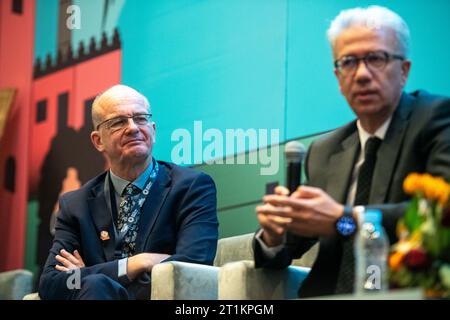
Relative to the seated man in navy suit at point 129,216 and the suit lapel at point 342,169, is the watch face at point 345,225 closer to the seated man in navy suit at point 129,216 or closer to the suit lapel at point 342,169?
the suit lapel at point 342,169

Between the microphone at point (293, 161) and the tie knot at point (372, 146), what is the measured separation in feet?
0.93

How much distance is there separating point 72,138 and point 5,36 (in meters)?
1.13

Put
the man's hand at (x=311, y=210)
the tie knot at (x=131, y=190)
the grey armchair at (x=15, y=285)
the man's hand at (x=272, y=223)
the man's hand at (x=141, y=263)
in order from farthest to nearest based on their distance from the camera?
1. the grey armchair at (x=15, y=285)
2. the tie knot at (x=131, y=190)
3. the man's hand at (x=141, y=263)
4. the man's hand at (x=272, y=223)
5. the man's hand at (x=311, y=210)

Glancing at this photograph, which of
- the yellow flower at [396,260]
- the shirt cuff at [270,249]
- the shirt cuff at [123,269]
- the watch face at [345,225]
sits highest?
the watch face at [345,225]

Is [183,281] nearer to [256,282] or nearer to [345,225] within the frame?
[256,282]

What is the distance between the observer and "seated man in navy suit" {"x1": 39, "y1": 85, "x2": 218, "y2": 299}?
142 inches

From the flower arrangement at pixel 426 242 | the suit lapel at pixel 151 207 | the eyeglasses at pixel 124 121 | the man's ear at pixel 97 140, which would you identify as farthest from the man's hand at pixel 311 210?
the man's ear at pixel 97 140

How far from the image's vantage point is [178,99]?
5.38m

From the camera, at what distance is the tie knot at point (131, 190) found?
156 inches

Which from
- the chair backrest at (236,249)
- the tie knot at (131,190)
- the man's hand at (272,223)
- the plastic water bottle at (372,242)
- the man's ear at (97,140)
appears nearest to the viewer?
the plastic water bottle at (372,242)

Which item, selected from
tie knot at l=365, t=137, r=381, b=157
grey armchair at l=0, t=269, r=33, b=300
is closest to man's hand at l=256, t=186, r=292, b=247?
tie knot at l=365, t=137, r=381, b=157

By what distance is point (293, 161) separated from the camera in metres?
2.61

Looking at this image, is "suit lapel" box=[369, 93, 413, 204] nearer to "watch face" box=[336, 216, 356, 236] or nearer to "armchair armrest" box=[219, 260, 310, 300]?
"watch face" box=[336, 216, 356, 236]
